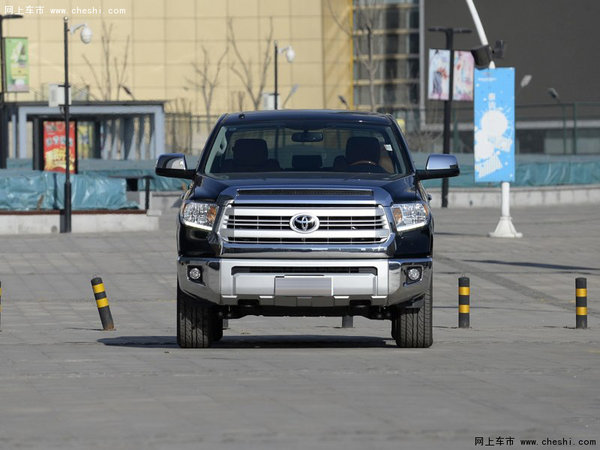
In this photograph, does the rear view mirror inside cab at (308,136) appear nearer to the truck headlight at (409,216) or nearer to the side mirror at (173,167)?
the side mirror at (173,167)

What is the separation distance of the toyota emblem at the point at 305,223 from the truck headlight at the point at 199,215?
2.11 feet

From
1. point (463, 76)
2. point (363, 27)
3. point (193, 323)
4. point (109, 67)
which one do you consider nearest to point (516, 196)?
point (463, 76)

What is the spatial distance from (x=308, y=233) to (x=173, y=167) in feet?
5.72

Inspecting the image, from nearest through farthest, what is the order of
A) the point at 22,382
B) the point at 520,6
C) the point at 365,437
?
the point at 365,437
the point at 22,382
the point at 520,6

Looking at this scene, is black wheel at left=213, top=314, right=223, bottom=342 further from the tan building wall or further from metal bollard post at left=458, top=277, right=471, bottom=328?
the tan building wall

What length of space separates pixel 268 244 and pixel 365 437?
13.5 feet

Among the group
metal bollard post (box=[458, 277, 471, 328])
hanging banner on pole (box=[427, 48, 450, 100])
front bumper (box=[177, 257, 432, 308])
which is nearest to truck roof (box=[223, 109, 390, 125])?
front bumper (box=[177, 257, 432, 308])

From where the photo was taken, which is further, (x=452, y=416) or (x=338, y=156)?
(x=338, y=156)

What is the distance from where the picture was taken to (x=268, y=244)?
12180 millimetres

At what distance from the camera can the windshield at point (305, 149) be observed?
13281 mm

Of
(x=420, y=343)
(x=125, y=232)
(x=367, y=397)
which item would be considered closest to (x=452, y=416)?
(x=367, y=397)

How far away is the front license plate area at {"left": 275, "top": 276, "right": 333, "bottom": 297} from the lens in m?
12.0

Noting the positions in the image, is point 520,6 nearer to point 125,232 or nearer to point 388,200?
point 125,232

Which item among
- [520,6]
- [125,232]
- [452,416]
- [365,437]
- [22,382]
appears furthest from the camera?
[520,6]
